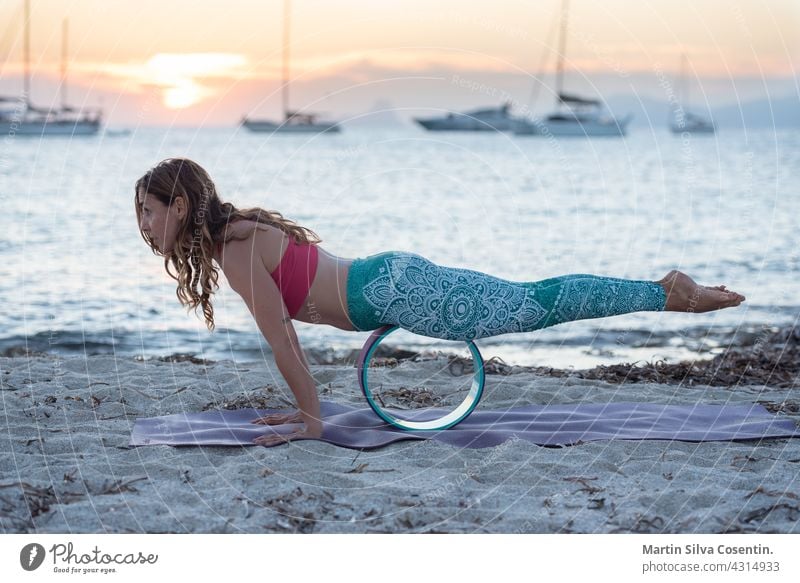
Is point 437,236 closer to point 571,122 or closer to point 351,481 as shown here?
point 351,481

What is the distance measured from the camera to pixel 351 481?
12.4ft

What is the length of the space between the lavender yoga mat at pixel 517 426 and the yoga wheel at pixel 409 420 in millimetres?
48

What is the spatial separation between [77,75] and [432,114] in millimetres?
13879

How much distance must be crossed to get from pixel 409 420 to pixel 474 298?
0.74 metres

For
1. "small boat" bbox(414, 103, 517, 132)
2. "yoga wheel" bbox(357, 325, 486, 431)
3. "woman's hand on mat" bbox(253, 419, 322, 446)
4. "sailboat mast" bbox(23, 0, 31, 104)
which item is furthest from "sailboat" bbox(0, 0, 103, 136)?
"woman's hand on mat" bbox(253, 419, 322, 446)

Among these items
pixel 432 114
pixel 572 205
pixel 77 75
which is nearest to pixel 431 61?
pixel 432 114

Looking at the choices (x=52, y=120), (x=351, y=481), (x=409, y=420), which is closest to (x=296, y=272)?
(x=409, y=420)

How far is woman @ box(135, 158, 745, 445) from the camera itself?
4.27 metres
